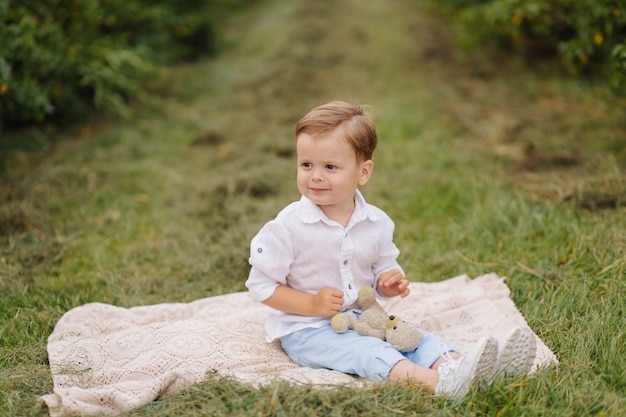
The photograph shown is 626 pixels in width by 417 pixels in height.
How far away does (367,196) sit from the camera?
4.83 meters

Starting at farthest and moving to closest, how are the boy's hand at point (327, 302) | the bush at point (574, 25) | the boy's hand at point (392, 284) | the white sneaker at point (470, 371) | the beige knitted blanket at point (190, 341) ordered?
the bush at point (574, 25), the boy's hand at point (392, 284), the boy's hand at point (327, 302), the beige knitted blanket at point (190, 341), the white sneaker at point (470, 371)

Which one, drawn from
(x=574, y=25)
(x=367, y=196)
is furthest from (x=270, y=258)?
(x=574, y=25)

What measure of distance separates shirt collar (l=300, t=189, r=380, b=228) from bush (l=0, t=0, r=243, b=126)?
10.1 ft

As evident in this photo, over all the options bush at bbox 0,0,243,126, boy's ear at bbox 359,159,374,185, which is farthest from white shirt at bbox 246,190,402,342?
bush at bbox 0,0,243,126

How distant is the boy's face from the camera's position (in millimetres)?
2521

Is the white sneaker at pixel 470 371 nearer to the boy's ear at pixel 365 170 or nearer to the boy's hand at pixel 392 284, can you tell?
the boy's hand at pixel 392 284

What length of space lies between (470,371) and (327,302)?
62cm

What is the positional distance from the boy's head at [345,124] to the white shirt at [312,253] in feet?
0.96

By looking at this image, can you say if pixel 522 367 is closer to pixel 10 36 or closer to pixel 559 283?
pixel 559 283

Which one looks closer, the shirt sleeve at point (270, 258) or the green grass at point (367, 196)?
the green grass at point (367, 196)

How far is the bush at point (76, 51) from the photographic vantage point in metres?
5.04

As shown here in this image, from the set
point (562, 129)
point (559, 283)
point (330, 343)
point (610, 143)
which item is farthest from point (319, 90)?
point (330, 343)

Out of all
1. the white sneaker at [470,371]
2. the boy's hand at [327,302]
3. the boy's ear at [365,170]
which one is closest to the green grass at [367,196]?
the white sneaker at [470,371]

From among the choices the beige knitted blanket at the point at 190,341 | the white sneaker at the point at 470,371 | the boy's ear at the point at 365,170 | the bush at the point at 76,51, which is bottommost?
the beige knitted blanket at the point at 190,341
